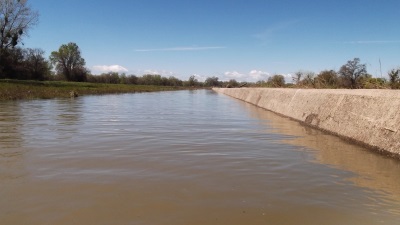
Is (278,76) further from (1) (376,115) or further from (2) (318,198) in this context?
(2) (318,198)

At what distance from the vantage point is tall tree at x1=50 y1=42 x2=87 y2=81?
87938 mm

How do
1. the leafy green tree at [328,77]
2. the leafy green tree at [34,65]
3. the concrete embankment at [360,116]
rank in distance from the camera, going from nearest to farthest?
the concrete embankment at [360,116]
the leafy green tree at [328,77]
the leafy green tree at [34,65]

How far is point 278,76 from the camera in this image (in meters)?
30.9

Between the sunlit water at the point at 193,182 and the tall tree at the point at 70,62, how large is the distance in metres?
88.2

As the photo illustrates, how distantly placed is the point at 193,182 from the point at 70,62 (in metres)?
95.2

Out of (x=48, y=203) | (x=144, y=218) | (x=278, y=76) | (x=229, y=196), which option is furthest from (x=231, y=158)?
(x=278, y=76)

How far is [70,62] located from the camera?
295 feet

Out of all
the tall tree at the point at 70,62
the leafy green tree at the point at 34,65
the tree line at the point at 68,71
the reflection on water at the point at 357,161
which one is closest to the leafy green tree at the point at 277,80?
the tree line at the point at 68,71

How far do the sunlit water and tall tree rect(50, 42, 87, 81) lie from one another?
3474 inches

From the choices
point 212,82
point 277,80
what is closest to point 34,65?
point 277,80

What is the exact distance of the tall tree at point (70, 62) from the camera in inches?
3462

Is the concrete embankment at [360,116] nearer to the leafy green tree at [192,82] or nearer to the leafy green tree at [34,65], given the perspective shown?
the leafy green tree at [34,65]

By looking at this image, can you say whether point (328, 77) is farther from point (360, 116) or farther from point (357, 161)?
point (357, 161)

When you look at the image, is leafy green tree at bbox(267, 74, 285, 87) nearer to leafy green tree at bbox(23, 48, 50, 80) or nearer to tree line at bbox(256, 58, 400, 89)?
tree line at bbox(256, 58, 400, 89)
